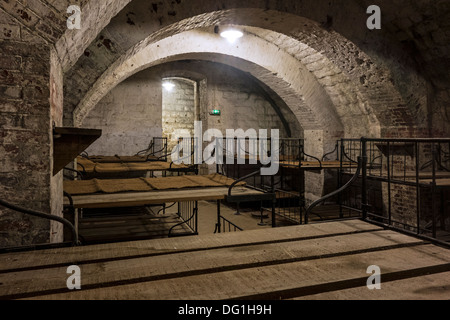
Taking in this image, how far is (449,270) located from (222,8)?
3.73 meters

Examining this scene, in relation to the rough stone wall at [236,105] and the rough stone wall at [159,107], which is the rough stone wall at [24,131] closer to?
the rough stone wall at [159,107]

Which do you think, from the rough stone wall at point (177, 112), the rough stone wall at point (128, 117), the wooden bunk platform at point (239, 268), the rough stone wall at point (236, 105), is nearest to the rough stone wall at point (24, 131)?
the wooden bunk platform at point (239, 268)

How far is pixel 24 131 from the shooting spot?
2.05m

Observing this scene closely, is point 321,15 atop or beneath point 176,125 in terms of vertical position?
atop

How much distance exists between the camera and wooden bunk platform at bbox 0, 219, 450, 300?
4.48 ft

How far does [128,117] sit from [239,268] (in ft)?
23.5

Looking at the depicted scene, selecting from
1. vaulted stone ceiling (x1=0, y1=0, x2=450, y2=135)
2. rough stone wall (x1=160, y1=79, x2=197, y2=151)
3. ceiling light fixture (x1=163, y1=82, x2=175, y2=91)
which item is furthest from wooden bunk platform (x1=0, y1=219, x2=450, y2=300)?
ceiling light fixture (x1=163, y1=82, x2=175, y2=91)

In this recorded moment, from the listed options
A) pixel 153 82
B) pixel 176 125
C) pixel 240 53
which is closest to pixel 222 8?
pixel 240 53

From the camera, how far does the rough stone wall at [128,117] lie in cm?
795

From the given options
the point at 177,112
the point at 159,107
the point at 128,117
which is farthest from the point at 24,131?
the point at 177,112

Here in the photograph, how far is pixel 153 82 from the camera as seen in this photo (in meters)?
8.45

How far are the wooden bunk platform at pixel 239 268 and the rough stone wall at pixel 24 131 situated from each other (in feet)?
0.94
